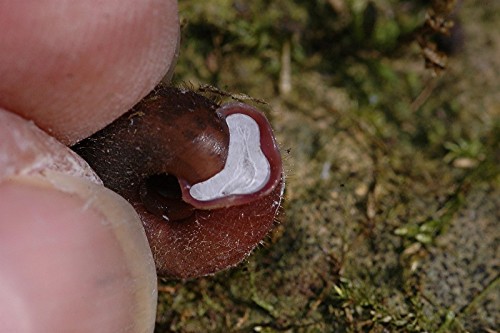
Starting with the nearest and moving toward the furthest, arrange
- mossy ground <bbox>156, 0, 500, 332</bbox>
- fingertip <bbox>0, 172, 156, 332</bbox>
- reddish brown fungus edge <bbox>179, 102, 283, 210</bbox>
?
1. fingertip <bbox>0, 172, 156, 332</bbox>
2. reddish brown fungus edge <bbox>179, 102, 283, 210</bbox>
3. mossy ground <bbox>156, 0, 500, 332</bbox>

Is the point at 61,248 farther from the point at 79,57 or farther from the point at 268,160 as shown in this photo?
the point at 268,160

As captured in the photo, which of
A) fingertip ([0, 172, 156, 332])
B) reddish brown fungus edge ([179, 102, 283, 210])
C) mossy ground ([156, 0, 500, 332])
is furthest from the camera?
mossy ground ([156, 0, 500, 332])

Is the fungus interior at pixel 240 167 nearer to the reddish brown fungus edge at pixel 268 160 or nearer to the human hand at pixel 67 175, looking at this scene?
the reddish brown fungus edge at pixel 268 160

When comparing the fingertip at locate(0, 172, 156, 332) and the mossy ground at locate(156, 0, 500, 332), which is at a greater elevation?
the fingertip at locate(0, 172, 156, 332)

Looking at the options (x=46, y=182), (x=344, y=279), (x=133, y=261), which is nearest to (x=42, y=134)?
(x=46, y=182)

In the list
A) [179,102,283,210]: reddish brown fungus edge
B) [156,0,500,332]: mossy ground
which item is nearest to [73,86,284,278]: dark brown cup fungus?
[179,102,283,210]: reddish brown fungus edge

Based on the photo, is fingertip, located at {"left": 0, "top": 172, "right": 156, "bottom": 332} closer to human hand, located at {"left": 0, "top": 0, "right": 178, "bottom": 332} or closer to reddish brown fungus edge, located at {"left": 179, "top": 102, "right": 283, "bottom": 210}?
human hand, located at {"left": 0, "top": 0, "right": 178, "bottom": 332}

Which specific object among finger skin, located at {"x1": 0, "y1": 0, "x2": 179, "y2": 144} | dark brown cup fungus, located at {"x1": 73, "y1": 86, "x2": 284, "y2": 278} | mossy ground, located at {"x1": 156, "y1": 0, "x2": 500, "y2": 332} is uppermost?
finger skin, located at {"x1": 0, "y1": 0, "x2": 179, "y2": 144}

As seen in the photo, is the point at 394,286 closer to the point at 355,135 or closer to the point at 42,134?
the point at 355,135
